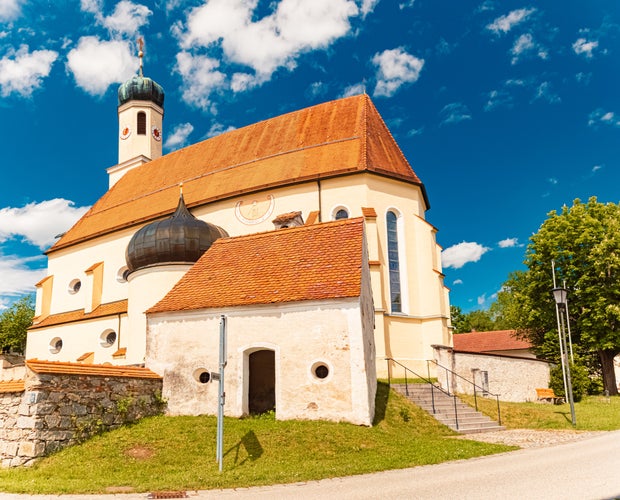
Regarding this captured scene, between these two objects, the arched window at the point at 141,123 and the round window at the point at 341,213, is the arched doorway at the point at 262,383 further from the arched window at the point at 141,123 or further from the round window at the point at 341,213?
the arched window at the point at 141,123

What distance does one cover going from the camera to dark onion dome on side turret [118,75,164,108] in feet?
127

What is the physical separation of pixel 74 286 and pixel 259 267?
2092 cm

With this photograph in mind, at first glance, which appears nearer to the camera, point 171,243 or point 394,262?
point 171,243

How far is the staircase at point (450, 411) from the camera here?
15.2 m

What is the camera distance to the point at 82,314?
2912cm

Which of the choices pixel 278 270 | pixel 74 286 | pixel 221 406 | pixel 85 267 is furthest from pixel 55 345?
pixel 221 406

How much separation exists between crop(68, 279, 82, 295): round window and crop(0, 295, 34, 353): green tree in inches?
671

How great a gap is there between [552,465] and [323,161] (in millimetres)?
17276

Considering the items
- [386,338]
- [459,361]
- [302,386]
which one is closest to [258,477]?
[302,386]

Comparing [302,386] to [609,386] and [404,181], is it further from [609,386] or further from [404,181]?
[609,386]

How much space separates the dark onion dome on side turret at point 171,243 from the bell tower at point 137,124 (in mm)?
19188

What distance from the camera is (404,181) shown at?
24250mm

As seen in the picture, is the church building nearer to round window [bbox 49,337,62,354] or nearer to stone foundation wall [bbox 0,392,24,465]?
round window [bbox 49,337,62,354]

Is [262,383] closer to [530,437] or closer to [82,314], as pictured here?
[530,437]
